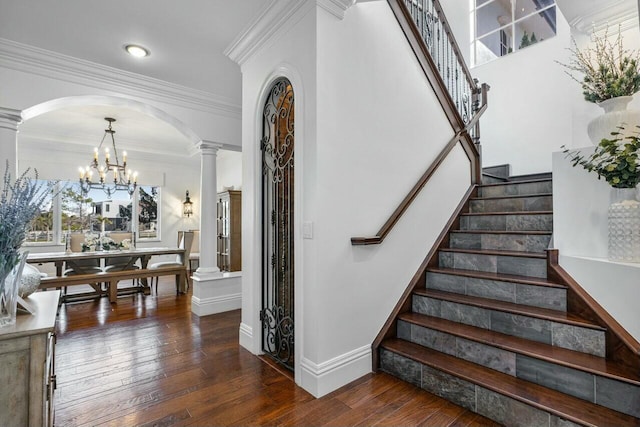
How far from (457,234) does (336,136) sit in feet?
5.83

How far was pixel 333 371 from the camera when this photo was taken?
2191mm

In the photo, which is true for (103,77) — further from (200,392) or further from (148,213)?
(148,213)

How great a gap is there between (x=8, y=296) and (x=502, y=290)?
9.61 ft

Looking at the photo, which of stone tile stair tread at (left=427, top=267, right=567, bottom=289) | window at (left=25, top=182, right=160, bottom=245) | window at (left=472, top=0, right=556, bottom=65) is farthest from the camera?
window at (left=25, top=182, right=160, bottom=245)

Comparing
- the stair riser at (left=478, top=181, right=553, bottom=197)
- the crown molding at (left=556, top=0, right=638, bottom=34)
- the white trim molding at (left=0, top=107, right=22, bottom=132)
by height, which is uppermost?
the crown molding at (left=556, top=0, right=638, bottom=34)

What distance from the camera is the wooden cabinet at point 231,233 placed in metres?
5.60

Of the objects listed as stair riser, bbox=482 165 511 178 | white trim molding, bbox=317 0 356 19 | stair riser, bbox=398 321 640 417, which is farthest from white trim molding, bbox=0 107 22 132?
stair riser, bbox=482 165 511 178

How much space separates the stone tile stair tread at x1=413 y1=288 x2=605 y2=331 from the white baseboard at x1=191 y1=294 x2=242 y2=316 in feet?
8.29

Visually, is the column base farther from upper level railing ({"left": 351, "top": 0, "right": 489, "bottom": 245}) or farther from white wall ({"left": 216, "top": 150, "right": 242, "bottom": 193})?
white wall ({"left": 216, "top": 150, "right": 242, "bottom": 193})

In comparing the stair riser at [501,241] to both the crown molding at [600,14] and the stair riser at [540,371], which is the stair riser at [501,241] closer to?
the stair riser at [540,371]

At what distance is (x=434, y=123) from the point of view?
321cm

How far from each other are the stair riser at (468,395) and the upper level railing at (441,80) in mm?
914

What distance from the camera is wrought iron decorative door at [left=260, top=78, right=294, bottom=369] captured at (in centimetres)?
259

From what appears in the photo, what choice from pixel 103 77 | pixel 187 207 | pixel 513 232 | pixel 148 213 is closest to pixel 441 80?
pixel 513 232
